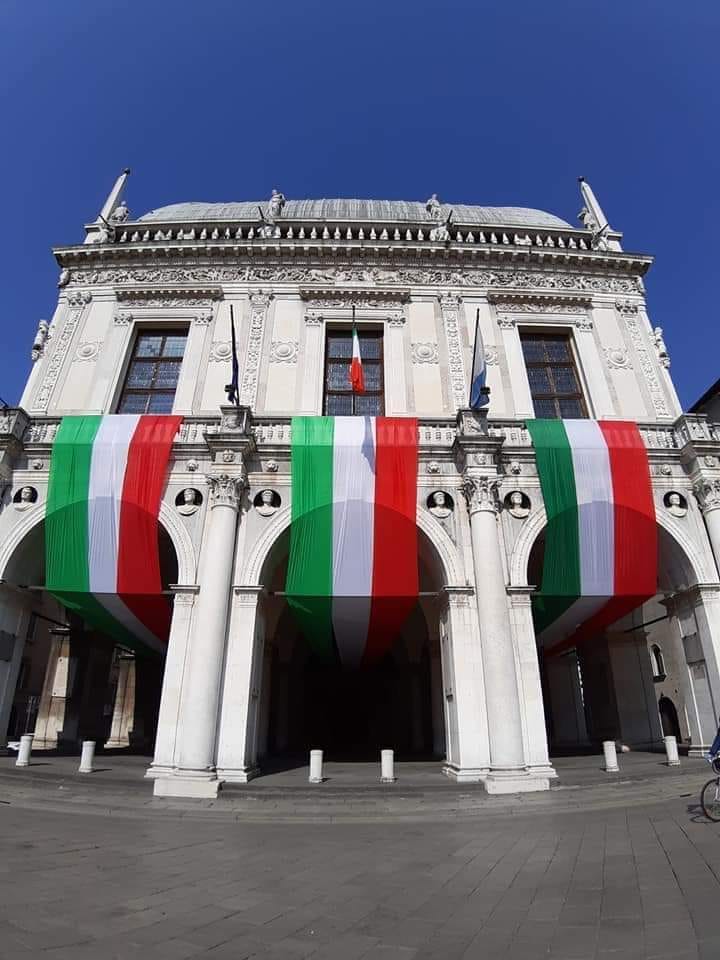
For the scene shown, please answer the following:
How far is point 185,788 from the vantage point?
10922 mm

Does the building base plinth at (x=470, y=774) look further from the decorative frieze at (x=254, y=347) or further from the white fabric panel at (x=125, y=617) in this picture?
the decorative frieze at (x=254, y=347)

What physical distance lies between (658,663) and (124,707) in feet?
96.6

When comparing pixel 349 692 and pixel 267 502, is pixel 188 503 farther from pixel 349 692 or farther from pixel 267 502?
pixel 349 692

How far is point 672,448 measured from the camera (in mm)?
15797

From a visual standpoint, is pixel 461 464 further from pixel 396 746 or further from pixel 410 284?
pixel 396 746

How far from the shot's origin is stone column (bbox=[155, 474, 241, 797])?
1112cm

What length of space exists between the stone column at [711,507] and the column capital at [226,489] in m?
13.3

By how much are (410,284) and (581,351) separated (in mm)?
6799

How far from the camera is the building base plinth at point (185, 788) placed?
10.9 m

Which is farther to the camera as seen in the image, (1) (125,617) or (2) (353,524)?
(1) (125,617)

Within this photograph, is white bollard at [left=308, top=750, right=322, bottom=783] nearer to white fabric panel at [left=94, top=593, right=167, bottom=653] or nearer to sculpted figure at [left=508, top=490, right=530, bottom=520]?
white fabric panel at [left=94, top=593, right=167, bottom=653]

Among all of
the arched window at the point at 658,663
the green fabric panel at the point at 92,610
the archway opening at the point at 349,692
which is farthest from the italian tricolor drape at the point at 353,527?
the arched window at the point at 658,663

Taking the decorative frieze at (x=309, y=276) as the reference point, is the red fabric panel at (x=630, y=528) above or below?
below

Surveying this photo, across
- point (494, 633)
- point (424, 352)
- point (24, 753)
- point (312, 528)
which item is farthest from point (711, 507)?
point (24, 753)
